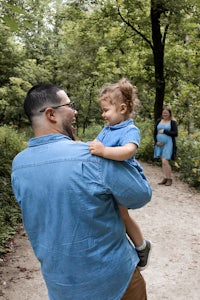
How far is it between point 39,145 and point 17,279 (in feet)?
10.9

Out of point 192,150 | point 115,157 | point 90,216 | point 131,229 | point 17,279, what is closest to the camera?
point 90,216

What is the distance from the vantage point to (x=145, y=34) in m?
12.5

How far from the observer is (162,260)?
4938 millimetres

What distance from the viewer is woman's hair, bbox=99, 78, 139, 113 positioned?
7.47ft

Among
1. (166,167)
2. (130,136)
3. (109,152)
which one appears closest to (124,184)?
(109,152)

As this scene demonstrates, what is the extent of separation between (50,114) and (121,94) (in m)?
0.76

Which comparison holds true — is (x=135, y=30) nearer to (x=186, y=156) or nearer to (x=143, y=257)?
(x=186, y=156)

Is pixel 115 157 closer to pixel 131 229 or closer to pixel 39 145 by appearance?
pixel 39 145

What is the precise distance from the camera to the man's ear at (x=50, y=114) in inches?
64.6

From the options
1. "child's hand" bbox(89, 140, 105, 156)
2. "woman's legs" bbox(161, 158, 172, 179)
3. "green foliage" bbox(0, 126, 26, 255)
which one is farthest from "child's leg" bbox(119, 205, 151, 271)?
"woman's legs" bbox(161, 158, 172, 179)

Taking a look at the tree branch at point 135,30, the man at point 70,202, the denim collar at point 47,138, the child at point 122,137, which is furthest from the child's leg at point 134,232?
the tree branch at point 135,30

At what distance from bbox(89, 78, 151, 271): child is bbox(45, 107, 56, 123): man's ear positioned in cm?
23

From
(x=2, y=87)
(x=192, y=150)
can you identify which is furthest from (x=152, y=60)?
(x=2, y=87)

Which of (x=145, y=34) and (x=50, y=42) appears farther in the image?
(x=50, y=42)
